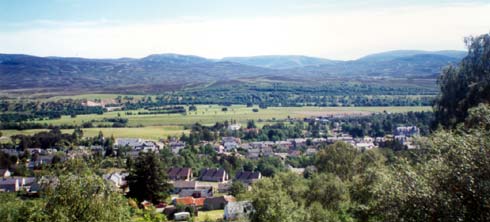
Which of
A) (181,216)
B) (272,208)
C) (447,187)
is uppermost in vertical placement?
(447,187)

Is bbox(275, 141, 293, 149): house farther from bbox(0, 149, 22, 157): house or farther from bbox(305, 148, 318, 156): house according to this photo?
bbox(0, 149, 22, 157): house

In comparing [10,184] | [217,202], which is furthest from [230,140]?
[217,202]

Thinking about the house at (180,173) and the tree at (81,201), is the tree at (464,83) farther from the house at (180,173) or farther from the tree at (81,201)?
the house at (180,173)

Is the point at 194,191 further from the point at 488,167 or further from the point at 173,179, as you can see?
the point at 488,167

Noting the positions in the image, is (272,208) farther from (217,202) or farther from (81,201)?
(217,202)

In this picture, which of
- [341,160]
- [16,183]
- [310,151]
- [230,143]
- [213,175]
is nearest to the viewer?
[341,160]

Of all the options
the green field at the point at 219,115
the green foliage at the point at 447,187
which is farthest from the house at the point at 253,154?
the green foliage at the point at 447,187
